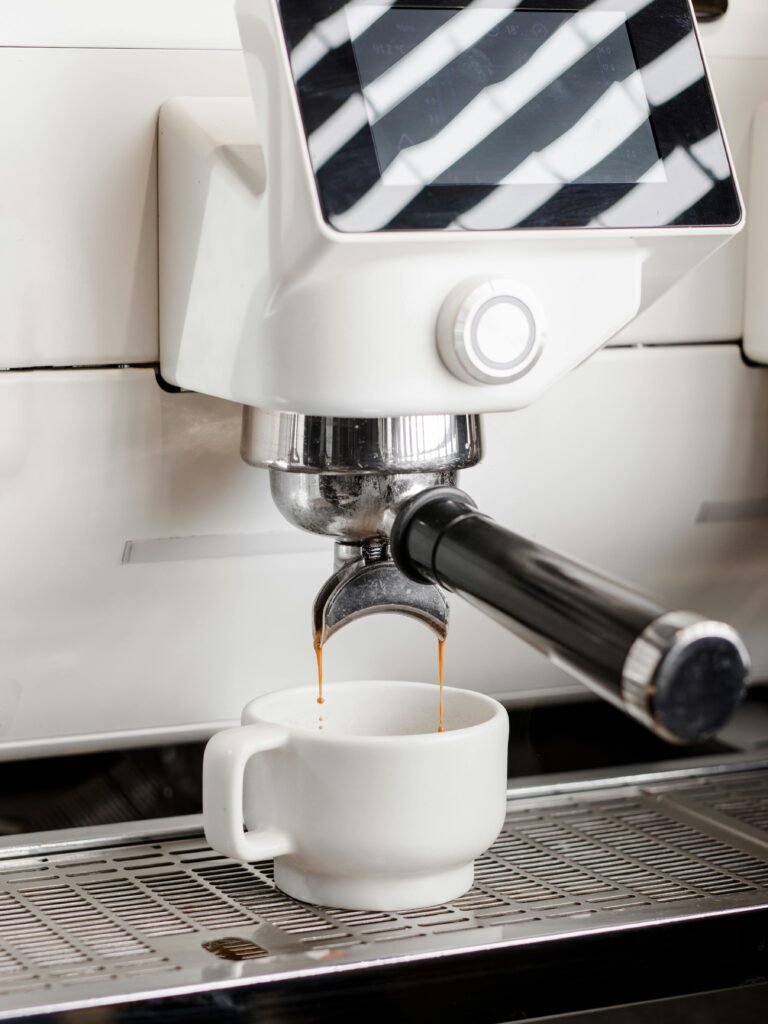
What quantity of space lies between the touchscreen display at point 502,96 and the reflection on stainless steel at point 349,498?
0.11 meters

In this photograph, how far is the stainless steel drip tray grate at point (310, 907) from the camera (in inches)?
18.9

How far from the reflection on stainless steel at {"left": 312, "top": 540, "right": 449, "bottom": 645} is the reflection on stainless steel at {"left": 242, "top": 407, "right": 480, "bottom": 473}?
1.7 inches

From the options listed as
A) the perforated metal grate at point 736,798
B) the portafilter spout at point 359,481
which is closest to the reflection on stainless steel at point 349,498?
the portafilter spout at point 359,481

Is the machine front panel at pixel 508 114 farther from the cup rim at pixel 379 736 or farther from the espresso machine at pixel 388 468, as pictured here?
the cup rim at pixel 379 736

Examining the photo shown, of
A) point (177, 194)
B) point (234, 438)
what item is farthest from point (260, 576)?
point (177, 194)

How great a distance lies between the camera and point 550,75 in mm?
500

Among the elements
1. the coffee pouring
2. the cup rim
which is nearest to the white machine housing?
the coffee pouring

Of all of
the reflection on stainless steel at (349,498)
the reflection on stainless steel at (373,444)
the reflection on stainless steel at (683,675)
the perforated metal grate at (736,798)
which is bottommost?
the perforated metal grate at (736,798)

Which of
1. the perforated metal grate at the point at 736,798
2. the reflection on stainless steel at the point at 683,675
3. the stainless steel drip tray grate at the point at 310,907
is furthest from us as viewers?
the perforated metal grate at the point at 736,798

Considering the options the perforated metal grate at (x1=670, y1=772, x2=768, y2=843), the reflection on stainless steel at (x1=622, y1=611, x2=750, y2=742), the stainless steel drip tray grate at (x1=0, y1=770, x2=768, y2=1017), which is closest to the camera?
the reflection on stainless steel at (x1=622, y1=611, x2=750, y2=742)

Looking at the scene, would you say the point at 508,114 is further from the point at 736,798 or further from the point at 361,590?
the point at 736,798

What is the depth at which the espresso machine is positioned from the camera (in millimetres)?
468

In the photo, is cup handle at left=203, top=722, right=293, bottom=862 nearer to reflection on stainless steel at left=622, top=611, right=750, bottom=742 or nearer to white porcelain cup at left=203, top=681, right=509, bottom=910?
white porcelain cup at left=203, top=681, right=509, bottom=910

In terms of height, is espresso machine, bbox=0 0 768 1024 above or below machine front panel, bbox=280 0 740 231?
below
